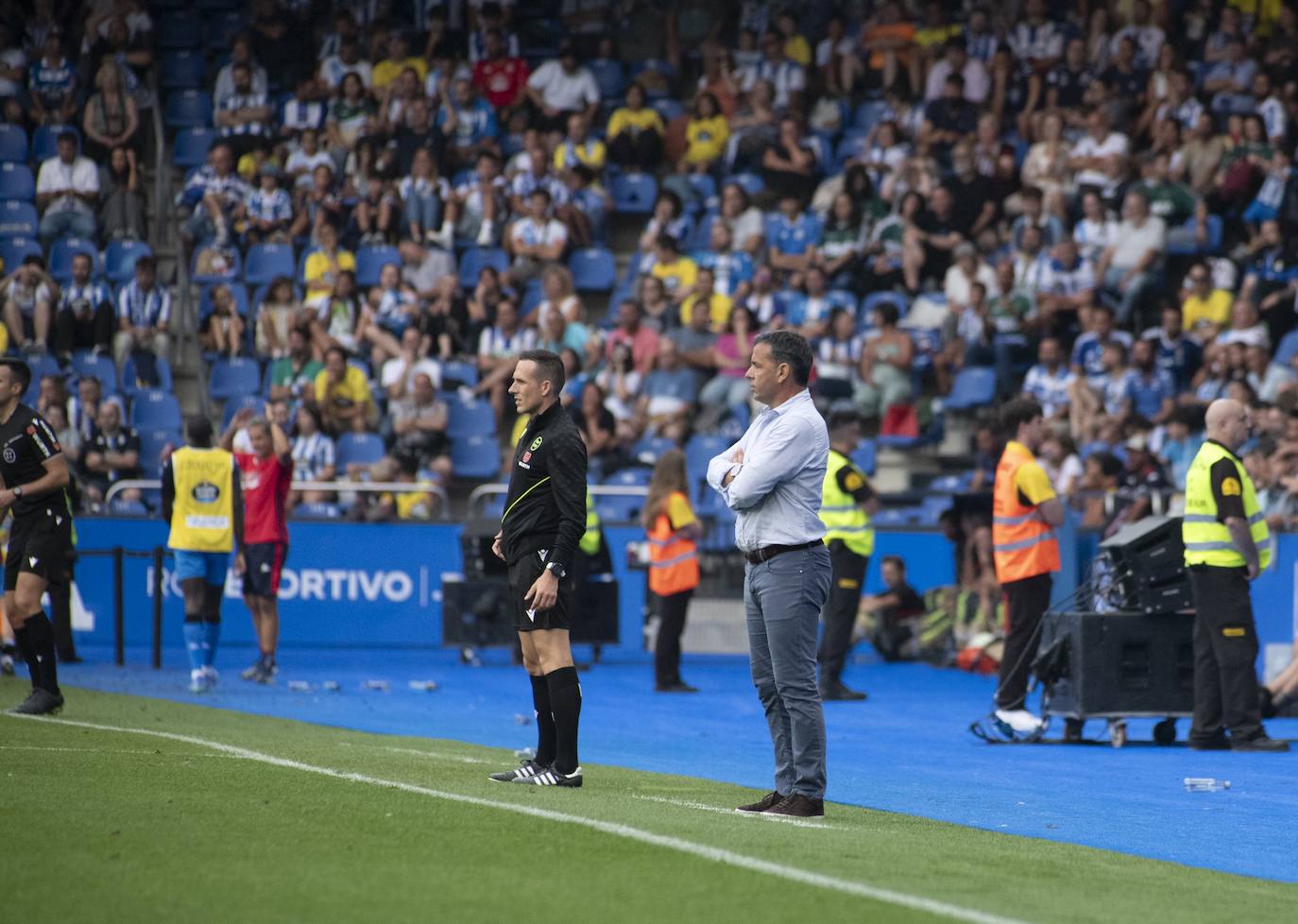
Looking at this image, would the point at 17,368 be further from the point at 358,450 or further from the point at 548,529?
the point at 358,450

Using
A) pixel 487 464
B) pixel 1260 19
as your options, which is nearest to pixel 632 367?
pixel 487 464

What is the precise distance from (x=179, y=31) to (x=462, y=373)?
8778mm

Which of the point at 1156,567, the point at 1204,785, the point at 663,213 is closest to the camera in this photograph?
the point at 1204,785

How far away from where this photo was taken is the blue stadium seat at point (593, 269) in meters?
24.8

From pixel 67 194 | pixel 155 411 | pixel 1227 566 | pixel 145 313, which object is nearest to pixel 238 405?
pixel 155 411

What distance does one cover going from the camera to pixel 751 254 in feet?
78.4

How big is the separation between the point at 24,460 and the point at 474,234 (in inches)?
544

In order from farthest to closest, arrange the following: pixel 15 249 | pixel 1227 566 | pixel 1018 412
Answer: pixel 15 249 < pixel 1018 412 < pixel 1227 566

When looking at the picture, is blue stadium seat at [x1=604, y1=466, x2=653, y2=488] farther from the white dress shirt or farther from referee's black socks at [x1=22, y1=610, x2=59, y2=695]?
the white dress shirt

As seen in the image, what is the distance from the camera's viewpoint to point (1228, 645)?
11859 millimetres

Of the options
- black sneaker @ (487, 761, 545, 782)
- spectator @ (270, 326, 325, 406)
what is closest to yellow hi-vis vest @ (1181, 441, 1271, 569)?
black sneaker @ (487, 761, 545, 782)

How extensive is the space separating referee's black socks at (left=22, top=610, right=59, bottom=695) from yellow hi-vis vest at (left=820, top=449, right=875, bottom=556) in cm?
642

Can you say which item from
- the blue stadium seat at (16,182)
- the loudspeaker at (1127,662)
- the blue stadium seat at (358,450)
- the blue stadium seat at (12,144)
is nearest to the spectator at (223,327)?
the blue stadium seat at (358,450)

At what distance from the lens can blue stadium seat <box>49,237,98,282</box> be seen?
2512 centimetres
